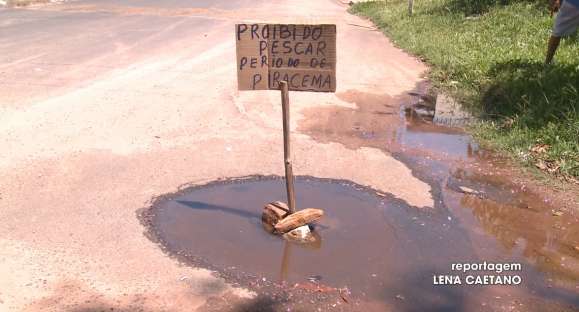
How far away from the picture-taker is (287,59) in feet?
13.6

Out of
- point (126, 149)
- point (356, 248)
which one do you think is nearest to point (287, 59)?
point (356, 248)

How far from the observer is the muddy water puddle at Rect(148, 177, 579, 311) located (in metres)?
3.58

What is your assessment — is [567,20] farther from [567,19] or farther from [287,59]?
[287,59]

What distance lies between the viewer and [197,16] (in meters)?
17.4

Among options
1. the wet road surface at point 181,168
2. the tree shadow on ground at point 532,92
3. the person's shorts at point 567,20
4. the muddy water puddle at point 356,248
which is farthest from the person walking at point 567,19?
the muddy water puddle at point 356,248

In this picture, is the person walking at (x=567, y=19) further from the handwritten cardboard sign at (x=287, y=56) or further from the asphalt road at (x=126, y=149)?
the handwritten cardboard sign at (x=287, y=56)

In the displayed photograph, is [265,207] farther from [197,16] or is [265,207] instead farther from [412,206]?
[197,16]

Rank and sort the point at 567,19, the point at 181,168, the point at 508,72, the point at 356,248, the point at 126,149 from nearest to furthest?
the point at 356,248, the point at 181,168, the point at 126,149, the point at 567,19, the point at 508,72

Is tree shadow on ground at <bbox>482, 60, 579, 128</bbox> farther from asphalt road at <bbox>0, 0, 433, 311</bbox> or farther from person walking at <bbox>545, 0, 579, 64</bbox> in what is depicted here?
asphalt road at <bbox>0, 0, 433, 311</bbox>

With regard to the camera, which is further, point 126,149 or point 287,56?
point 126,149

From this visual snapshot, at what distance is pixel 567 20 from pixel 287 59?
5189 mm

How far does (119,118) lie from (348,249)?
3676mm

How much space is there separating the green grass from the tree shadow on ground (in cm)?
1

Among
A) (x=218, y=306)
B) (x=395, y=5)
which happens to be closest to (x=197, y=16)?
(x=395, y=5)
